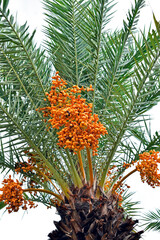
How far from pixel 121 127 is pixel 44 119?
3.13 ft

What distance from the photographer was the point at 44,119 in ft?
11.8

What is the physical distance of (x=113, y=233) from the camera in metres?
3.11

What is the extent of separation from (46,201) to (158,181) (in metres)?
1.87

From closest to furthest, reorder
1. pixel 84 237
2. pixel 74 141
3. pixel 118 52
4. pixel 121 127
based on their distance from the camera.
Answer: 1. pixel 74 141
2. pixel 84 237
3. pixel 121 127
4. pixel 118 52

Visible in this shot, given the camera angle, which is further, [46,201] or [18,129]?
[46,201]

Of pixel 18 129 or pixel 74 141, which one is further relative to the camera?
pixel 18 129

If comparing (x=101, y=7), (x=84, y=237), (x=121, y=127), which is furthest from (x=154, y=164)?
(x=101, y=7)

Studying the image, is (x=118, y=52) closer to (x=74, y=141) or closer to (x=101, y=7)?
(x=101, y=7)

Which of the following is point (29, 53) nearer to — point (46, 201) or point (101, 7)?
point (101, 7)

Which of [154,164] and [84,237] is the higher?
[154,164]

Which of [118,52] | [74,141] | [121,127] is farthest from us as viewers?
[118,52]

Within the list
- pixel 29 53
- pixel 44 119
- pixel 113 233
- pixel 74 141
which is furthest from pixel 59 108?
pixel 113 233

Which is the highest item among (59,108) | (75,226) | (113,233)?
(59,108)

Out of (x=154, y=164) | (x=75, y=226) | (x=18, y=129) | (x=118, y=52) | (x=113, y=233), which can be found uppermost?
(x=118, y=52)
